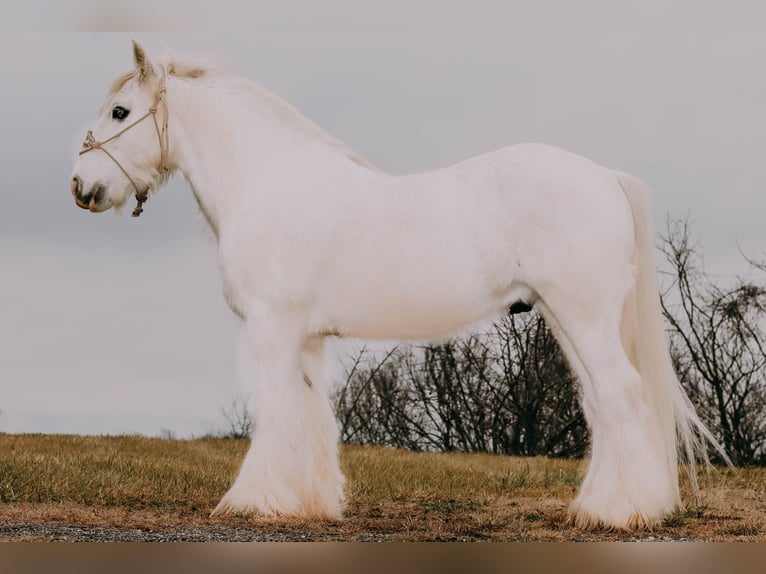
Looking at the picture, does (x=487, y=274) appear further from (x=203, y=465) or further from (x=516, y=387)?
(x=516, y=387)

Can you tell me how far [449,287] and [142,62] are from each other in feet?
9.93

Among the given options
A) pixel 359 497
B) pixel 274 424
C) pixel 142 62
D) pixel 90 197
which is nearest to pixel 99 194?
pixel 90 197

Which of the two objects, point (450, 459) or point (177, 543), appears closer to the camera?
point (177, 543)

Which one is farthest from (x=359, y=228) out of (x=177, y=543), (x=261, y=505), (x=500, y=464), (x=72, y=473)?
(x=500, y=464)

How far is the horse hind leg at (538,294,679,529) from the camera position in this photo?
5504 mm

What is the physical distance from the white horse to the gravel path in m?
0.43

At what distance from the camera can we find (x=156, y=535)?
534 centimetres

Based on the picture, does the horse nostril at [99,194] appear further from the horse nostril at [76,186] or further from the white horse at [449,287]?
the white horse at [449,287]

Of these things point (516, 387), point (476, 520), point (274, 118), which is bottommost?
point (476, 520)

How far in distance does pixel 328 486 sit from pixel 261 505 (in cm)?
68

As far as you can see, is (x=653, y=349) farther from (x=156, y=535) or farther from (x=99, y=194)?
(x=99, y=194)

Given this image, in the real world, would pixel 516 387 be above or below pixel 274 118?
below

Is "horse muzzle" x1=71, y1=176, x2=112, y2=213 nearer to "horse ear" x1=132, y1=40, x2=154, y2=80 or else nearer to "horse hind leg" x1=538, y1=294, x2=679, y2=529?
"horse ear" x1=132, y1=40, x2=154, y2=80

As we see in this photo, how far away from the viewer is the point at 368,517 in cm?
640
